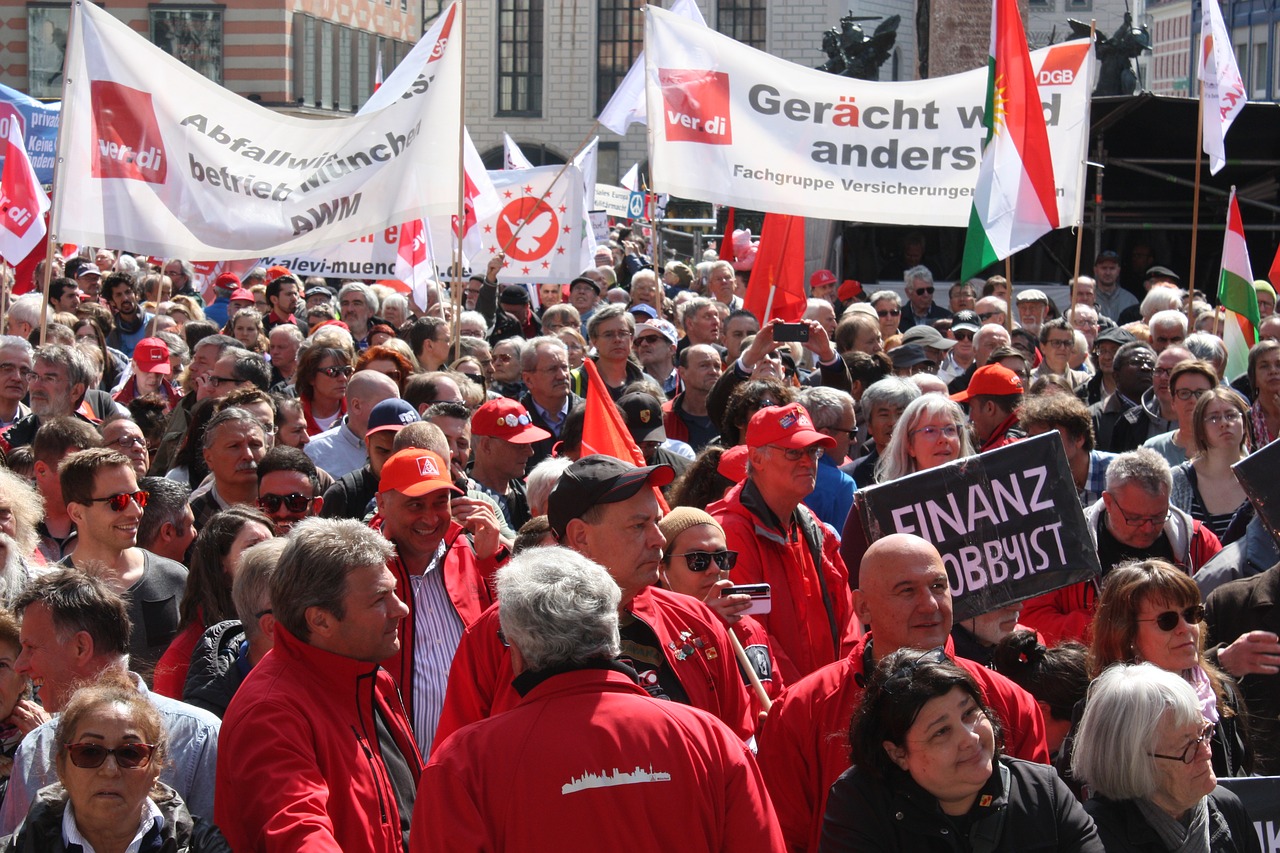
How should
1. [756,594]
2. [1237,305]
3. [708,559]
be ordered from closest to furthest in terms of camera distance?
[756,594] → [708,559] → [1237,305]

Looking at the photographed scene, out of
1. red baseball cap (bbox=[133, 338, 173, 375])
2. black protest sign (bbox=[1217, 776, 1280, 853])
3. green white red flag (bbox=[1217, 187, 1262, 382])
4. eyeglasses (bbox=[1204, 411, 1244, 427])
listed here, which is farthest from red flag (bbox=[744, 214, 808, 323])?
black protest sign (bbox=[1217, 776, 1280, 853])

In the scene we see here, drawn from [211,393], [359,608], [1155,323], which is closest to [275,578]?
[359,608]

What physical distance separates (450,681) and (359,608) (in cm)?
28

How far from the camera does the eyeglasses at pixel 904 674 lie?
3.13 meters

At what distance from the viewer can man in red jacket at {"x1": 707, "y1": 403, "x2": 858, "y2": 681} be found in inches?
181

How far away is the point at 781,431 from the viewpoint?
4.88 m

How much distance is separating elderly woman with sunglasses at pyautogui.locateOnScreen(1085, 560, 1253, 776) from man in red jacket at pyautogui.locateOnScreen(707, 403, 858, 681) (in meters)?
0.73

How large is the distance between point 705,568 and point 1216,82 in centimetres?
835

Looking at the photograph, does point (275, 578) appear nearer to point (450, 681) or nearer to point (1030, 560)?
point (450, 681)

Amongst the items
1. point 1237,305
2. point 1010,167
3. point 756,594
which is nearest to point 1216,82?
point 1237,305

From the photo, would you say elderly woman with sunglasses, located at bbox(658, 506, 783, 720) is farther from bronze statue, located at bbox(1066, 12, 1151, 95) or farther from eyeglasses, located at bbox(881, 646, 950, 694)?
bronze statue, located at bbox(1066, 12, 1151, 95)

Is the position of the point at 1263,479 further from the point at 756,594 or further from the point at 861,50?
the point at 861,50

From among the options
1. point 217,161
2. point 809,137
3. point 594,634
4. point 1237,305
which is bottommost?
point 594,634

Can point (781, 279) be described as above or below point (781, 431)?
above
